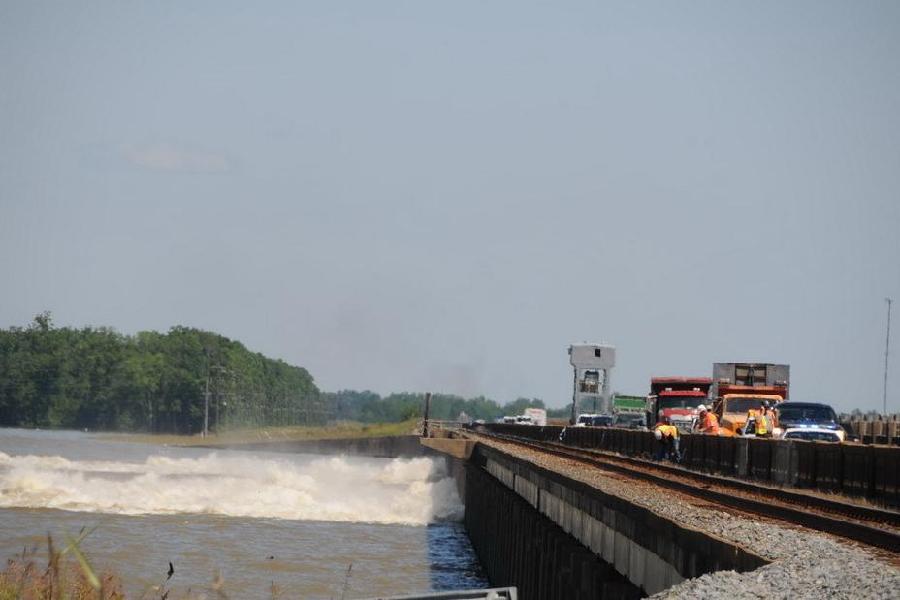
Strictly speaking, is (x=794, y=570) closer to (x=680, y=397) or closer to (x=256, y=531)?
(x=256, y=531)

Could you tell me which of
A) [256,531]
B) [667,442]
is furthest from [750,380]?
[256,531]

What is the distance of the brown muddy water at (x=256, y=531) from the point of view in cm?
3412

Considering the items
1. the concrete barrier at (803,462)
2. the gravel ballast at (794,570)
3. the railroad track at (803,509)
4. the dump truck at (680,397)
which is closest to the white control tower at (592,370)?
the dump truck at (680,397)

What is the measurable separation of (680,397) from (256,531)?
20420 millimetres

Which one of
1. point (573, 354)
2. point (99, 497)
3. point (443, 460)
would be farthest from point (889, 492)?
point (573, 354)

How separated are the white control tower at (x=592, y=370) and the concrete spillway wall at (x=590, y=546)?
7052 cm

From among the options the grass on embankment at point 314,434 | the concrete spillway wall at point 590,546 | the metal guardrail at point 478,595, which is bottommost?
the grass on embankment at point 314,434

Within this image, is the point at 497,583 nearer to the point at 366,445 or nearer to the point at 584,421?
the point at 584,421

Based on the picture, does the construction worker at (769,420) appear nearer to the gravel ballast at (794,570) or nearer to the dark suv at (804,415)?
the dark suv at (804,415)

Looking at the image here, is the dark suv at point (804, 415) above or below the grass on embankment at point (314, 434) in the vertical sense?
above

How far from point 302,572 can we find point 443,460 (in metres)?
50.6

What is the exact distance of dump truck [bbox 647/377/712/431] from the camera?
5928 centimetres

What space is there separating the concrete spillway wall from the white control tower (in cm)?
7052

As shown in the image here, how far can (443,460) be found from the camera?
85.9 meters
